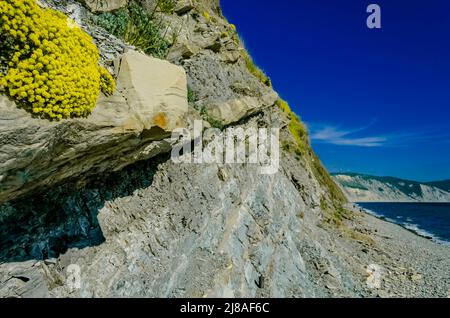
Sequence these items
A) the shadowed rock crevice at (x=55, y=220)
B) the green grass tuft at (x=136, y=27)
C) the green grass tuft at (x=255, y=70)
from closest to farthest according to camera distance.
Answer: the shadowed rock crevice at (x=55, y=220), the green grass tuft at (x=136, y=27), the green grass tuft at (x=255, y=70)

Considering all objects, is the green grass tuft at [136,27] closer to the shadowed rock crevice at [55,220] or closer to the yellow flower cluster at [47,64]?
the yellow flower cluster at [47,64]

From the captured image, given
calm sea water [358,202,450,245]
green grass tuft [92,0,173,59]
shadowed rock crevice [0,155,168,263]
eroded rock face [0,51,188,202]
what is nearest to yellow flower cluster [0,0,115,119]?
eroded rock face [0,51,188,202]

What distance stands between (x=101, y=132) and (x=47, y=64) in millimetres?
1993

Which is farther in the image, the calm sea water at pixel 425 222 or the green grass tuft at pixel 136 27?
the calm sea water at pixel 425 222

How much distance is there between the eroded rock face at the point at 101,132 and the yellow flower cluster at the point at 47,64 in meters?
0.33

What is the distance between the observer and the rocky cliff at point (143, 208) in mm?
7672

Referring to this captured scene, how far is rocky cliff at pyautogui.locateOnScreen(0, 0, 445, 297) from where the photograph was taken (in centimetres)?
767

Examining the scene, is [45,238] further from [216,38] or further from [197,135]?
[216,38]

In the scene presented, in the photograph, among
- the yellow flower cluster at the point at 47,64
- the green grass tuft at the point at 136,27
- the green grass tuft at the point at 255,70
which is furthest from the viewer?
the green grass tuft at the point at 255,70

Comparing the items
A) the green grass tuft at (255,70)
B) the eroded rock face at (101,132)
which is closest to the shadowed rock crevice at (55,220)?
the eroded rock face at (101,132)

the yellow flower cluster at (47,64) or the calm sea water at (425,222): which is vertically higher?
the yellow flower cluster at (47,64)

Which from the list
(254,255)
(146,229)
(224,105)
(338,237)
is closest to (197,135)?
(224,105)

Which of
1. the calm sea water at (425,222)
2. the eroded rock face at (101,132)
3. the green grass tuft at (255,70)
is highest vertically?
the green grass tuft at (255,70)

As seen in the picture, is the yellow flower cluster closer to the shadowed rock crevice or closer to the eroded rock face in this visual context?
the eroded rock face
